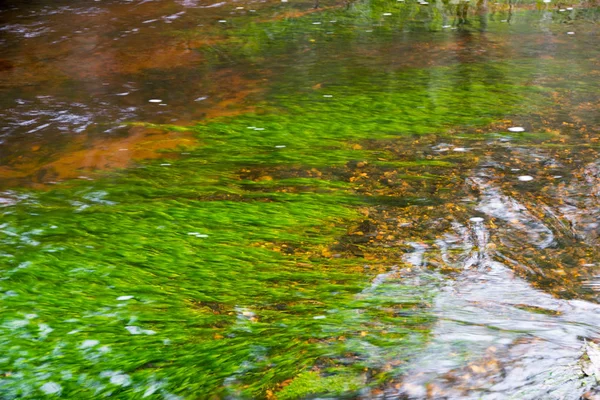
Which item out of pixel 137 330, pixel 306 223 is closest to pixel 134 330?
pixel 137 330

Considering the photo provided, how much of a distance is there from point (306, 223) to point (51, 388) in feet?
5.11

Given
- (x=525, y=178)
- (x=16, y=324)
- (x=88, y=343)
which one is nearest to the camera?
(x=88, y=343)

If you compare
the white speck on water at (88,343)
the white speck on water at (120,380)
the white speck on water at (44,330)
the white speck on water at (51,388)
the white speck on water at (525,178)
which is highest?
the white speck on water at (525,178)

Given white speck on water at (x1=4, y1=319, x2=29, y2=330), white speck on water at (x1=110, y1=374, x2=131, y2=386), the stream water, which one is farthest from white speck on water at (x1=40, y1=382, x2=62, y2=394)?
white speck on water at (x1=4, y1=319, x2=29, y2=330)

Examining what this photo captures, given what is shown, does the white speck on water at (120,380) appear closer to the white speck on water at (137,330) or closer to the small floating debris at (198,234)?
the white speck on water at (137,330)

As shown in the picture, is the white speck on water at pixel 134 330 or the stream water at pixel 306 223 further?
the white speck on water at pixel 134 330

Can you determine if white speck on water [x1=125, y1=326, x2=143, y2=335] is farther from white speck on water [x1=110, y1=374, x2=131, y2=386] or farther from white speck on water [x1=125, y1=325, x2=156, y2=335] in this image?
white speck on water [x1=110, y1=374, x2=131, y2=386]

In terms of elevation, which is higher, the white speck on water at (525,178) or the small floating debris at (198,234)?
the white speck on water at (525,178)

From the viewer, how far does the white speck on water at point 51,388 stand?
7.86 ft

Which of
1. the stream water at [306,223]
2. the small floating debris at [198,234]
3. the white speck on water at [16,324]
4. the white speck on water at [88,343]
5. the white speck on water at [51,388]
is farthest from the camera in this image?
the small floating debris at [198,234]

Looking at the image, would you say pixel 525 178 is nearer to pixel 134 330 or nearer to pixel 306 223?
pixel 306 223

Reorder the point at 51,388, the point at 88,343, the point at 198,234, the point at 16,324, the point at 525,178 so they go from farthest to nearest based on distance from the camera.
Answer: the point at 525,178 < the point at 198,234 < the point at 16,324 < the point at 88,343 < the point at 51,388

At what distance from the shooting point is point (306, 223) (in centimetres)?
356

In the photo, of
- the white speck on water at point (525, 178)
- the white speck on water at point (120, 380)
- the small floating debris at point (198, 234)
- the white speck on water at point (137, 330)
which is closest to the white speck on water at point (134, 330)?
the white speck on water at point (137, 330)
